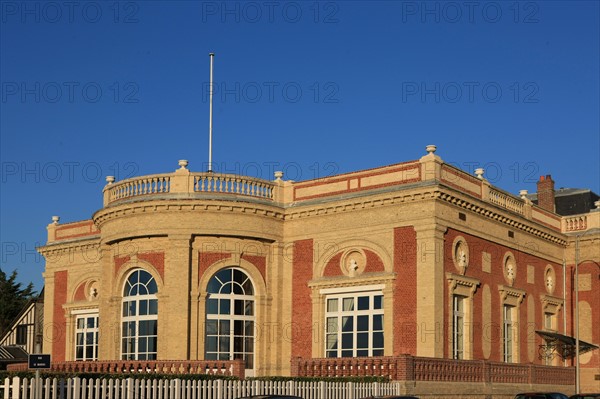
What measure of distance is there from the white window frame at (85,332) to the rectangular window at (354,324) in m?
12.0

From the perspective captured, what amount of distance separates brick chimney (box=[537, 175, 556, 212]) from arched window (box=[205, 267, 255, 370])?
17452 mm

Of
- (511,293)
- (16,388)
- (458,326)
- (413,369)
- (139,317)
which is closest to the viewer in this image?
(16,388)

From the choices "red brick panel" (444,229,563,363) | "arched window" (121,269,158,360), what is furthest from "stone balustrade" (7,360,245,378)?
"red brick panel" (444,229,563,363)

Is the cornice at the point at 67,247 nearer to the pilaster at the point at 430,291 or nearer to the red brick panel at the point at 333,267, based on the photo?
the red brick panel at the point at 333,267

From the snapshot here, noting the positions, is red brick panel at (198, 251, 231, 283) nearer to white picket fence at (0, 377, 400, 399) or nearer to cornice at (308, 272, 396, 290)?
cornice at (308, 272, 396, 290)

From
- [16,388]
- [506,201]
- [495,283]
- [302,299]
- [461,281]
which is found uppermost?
[506,201]

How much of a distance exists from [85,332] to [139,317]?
857 centimetres

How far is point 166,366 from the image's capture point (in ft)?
100

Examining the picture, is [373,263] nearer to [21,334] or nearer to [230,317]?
[230,317]

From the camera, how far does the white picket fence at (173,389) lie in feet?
65.7

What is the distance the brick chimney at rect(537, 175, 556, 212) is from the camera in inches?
1759

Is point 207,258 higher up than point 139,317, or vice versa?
point 207,258

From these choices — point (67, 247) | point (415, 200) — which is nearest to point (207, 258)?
point (415, 200)

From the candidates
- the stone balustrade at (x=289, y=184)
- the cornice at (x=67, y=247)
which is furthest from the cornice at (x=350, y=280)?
the cornice at (x=67, y=247)
